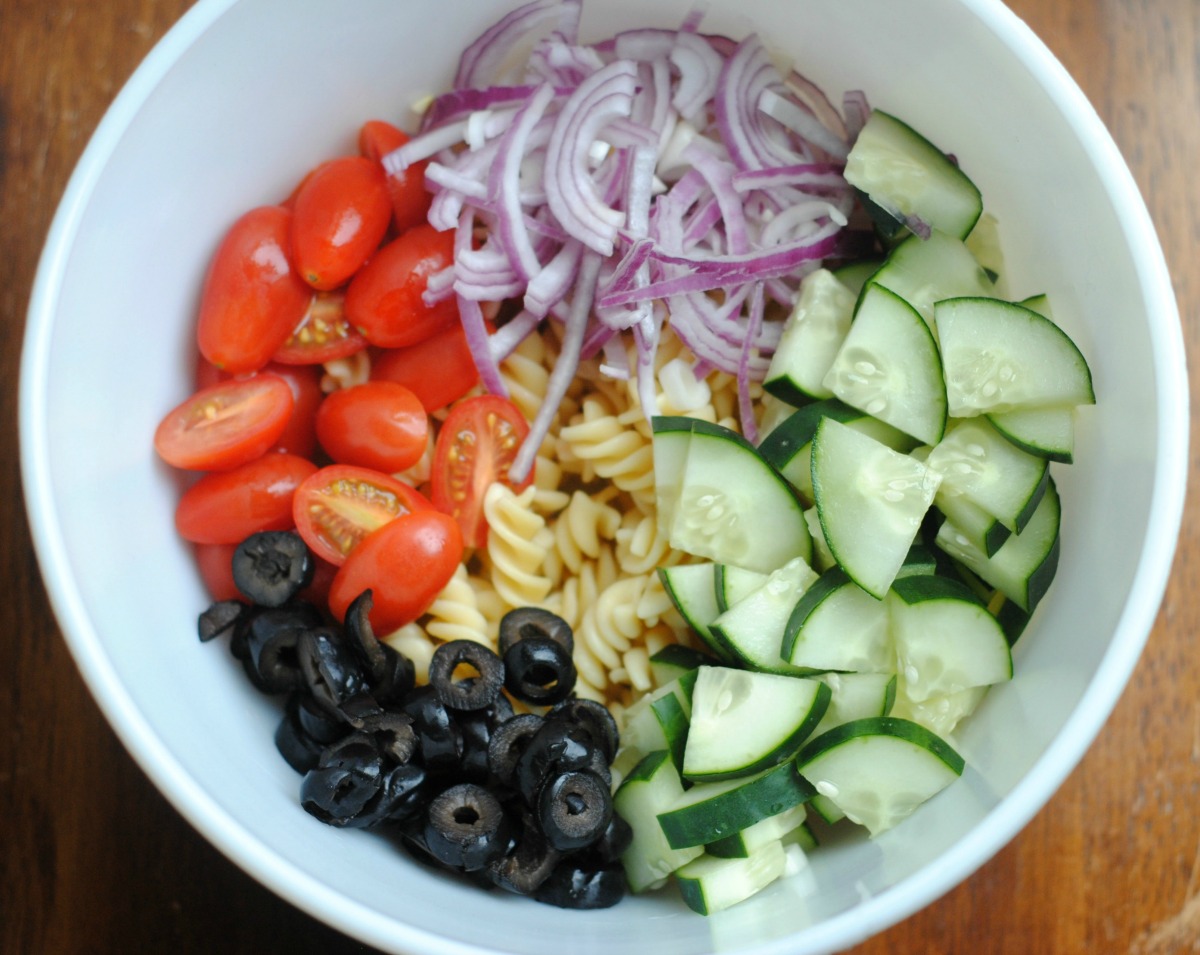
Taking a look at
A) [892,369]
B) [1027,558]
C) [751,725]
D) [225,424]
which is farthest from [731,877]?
[225,424]

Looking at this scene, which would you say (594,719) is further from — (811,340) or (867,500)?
(811,340)

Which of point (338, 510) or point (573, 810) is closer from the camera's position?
point (573, 810)

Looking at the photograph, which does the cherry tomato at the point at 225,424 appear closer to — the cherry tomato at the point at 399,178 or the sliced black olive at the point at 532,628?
the cherry tomato at the point at 399,178

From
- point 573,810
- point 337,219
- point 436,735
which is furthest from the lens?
point 337,219

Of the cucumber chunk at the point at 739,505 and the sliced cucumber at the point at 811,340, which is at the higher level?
the sliced cucumber at the point at 811,340

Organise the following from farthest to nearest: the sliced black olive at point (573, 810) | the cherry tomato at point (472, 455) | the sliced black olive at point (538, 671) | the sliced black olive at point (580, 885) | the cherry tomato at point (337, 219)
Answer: the cherry tomato at point (472, 455), the cherry tomato at point (337, 219), the sliced black olive at point (538, 671), the sliced black olive at point (580, 885), the sliced black olive at point (573, 810)

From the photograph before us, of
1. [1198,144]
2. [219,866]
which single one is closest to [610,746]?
[219,866]

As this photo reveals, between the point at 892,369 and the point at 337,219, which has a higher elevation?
the point at 337,219

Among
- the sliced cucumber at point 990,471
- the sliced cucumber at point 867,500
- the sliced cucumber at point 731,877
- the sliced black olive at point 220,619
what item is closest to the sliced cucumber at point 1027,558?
the sliced cucumber at point 990,471
